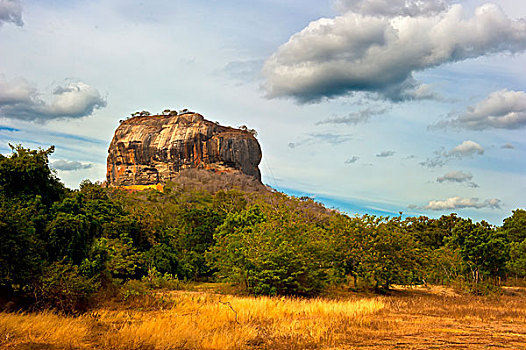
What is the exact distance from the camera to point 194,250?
141ft

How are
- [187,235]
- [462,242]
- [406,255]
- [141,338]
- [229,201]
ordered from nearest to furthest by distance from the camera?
[141,338]
[406,255]
[462,242]
[187,235]
[229,201]

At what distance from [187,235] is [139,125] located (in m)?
106

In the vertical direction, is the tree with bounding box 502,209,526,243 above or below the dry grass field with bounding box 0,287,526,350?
above

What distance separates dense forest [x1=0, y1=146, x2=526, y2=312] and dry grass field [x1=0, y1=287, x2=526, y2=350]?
1.58 meters

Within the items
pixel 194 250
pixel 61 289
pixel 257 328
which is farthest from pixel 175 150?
pixel 257 328

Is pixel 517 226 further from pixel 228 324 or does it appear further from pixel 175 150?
pixel 175 150

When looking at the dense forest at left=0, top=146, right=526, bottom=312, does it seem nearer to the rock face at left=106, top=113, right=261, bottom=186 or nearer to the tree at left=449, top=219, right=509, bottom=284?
the tree at left=449, top=219, right=509, bottom=284

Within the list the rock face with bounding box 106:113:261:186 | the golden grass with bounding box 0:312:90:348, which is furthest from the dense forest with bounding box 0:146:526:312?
the rock face with bounding box 106:113:261:186

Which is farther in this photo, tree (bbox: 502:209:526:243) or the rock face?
the rock face

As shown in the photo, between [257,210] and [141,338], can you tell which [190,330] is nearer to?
[141,338]

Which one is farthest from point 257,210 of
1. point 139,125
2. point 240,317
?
point 139,125

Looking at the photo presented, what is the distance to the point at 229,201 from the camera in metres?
68.9

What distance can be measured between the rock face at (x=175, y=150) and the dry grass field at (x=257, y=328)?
375ft

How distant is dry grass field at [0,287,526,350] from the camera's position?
10.2m
